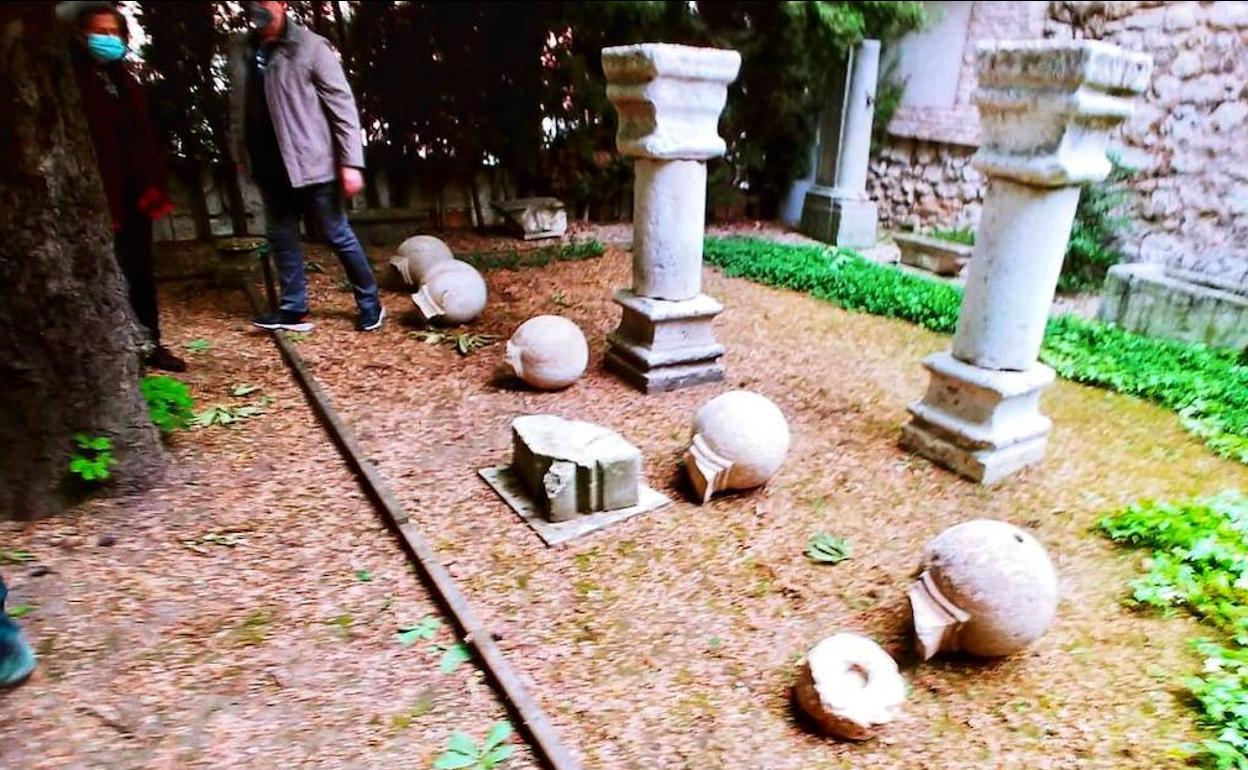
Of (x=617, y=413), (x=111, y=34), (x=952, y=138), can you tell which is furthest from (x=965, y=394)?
(x=952, y=138)

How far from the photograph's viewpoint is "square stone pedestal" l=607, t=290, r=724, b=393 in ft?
15.9

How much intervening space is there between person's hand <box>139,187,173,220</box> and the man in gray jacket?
0.74m

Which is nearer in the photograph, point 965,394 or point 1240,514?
point 1240,514

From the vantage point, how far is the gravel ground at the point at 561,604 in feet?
7.72

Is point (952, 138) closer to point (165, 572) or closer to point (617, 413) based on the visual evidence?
point (617, 413)

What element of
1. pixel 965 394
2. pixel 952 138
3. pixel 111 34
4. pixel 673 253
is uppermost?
pixel 111 34

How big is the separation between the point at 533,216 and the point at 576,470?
6368mm

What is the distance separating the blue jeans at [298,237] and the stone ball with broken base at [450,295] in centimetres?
41

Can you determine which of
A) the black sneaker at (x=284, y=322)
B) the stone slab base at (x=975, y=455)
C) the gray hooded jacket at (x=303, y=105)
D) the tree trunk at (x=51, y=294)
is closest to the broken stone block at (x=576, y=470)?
the stone slab base at (x=975, y=455)

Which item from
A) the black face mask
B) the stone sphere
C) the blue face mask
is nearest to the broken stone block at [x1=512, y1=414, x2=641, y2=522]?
the stone sphere

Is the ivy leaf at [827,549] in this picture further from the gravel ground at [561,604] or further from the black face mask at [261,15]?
the black face mask at [261,15]

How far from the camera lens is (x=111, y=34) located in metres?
3.98

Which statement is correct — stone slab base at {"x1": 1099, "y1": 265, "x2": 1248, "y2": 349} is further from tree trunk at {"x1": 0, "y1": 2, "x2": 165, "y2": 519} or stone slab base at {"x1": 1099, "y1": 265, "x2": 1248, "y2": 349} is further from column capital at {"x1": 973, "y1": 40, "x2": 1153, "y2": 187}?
tree trunk at {"x1": 0, "y1": 2, "x2": 165, "y2": 519}

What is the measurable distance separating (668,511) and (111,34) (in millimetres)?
3856
